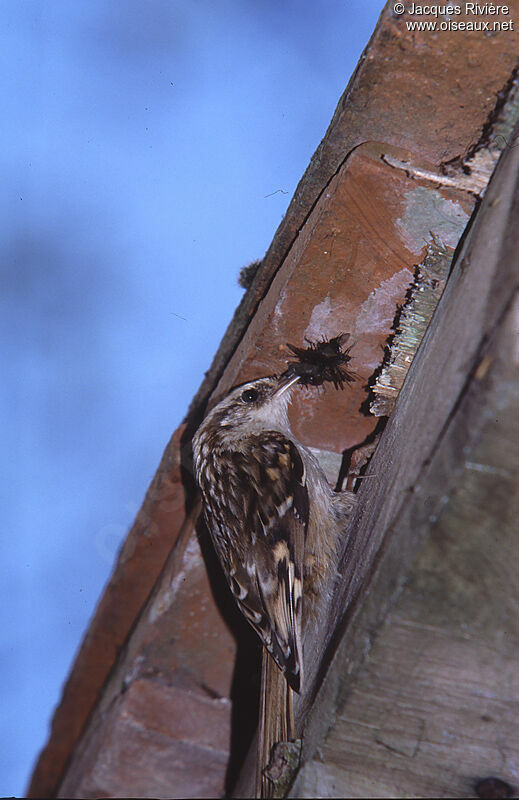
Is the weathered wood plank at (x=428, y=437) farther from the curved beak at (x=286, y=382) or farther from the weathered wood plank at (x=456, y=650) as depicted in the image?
the curved beak at (x=286, y=382)

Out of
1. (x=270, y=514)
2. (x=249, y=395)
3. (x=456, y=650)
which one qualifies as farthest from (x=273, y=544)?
(x=456, y=650)

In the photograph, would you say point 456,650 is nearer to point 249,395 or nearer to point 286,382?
point 286,382

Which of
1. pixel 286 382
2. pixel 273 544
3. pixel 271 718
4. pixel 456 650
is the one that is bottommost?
pixel 271 718

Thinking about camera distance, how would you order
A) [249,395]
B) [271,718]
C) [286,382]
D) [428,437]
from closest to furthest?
[428,437] → [271,718] → [286,382] → [249,395]

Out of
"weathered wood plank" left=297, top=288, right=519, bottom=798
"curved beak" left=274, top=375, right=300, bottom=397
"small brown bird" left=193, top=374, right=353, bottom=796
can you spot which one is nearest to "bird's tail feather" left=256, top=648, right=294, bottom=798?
"small brown bird" left=193, top=374, right=353, bottom=796

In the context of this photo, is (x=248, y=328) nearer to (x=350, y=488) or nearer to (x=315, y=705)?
(x=350, y=488)

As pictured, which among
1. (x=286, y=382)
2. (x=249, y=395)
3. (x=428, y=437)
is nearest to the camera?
(x=428, y=437)

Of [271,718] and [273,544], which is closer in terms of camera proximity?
[271,718]

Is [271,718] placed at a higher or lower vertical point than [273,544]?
lower
